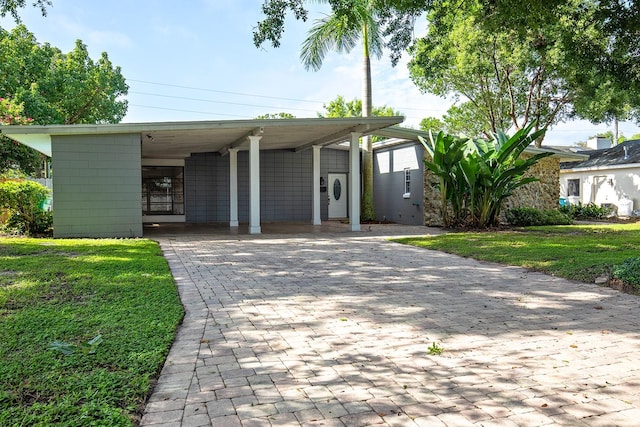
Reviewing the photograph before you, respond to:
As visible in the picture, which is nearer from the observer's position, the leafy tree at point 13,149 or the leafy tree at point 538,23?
the leafy tree at point 538,23

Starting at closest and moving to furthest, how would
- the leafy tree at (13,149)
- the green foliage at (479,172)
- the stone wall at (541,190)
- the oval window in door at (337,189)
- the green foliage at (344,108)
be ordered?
the green foliage at (479,172)
the leafy tree at (13,149)
the stone wall at (541,190)
the oval window in door at (337,189)
the green foliage at (344,108)

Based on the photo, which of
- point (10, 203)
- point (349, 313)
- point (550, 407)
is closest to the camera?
point (550, 407)

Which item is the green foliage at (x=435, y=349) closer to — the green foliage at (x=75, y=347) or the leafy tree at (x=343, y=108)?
the green foliage at (x=75, y=347)

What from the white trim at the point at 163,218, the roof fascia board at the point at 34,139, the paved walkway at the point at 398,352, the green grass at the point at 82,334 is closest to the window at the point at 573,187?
the white trim at the point at 163,218

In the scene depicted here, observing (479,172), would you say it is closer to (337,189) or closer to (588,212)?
(337,189)

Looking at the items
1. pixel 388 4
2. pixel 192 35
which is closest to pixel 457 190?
pixel 388 4

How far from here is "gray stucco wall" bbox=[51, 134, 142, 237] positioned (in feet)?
37.7

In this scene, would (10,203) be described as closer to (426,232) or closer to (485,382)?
(426,232)

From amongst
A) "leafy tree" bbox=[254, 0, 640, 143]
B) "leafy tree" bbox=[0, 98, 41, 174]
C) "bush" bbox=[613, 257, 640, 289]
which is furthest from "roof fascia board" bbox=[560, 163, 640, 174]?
"leafy tree" bbox=[0, 98, 41, 174]

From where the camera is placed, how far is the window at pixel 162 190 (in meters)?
18.7

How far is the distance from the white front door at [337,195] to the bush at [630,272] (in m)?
13.9

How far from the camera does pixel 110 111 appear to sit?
1077 inches

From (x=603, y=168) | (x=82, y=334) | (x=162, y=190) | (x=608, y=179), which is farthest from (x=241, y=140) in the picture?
(x=608, y=179)

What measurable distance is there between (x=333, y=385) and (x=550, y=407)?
1330 mm
